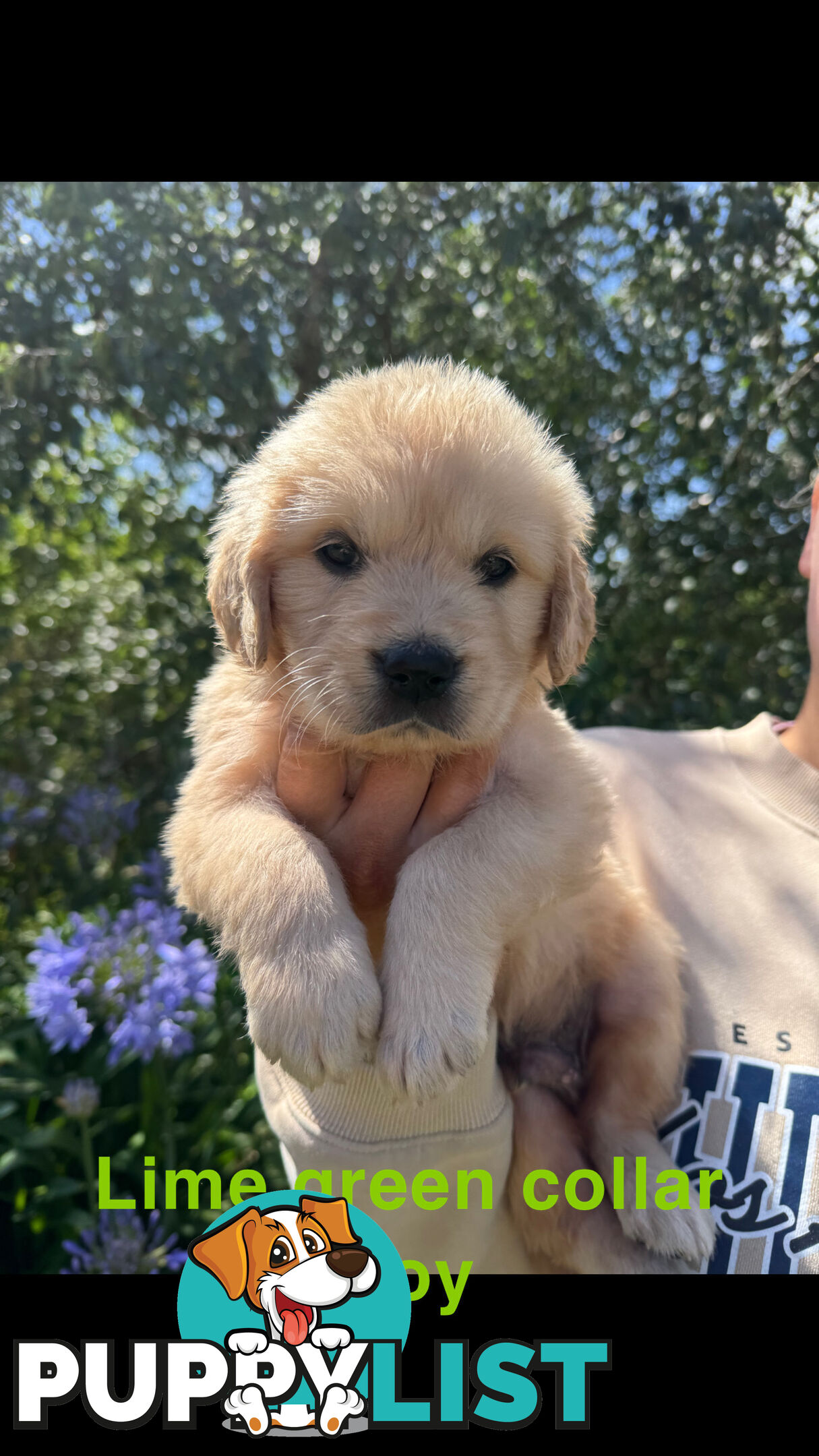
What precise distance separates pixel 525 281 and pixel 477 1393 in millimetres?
3838

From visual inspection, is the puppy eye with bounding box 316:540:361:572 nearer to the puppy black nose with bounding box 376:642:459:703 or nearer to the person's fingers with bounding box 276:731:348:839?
the puppy black nose with bounding box 376:642:459:703

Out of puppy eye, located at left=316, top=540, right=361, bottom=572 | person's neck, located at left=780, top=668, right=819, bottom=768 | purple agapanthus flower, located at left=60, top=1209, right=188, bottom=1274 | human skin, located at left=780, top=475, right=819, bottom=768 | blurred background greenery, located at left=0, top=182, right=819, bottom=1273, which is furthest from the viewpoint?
blurred background greenery, located at left=0, top=182, right=819, bottom=1273

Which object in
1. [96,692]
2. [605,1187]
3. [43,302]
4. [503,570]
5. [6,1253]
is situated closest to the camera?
[503,570]

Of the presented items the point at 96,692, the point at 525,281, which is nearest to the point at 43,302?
the point at 96,692

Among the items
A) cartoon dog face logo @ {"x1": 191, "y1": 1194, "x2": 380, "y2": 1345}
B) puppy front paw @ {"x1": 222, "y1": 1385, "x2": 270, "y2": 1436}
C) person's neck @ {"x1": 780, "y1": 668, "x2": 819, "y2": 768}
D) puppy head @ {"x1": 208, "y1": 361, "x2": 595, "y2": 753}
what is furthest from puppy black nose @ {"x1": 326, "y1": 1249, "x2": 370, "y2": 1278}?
person's neck @ {"x1": 780, "y1": 668, "x2": 819, "y2": 768}

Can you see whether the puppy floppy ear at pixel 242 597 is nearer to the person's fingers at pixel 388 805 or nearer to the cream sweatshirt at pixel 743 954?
the person's fingers at pixel 388 805

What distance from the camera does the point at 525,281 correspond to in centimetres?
380

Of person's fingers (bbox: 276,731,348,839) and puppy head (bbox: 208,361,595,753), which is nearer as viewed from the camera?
puppy head (bbox: 208,361,595,753)

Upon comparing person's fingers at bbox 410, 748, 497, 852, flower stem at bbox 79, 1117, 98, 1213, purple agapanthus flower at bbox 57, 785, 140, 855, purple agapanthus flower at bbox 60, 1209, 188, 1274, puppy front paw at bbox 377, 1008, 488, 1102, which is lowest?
purple agapanthus flower at bbox 60, 1209, 188, 1274

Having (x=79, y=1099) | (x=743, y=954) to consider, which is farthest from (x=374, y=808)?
(x=79, y=1099)

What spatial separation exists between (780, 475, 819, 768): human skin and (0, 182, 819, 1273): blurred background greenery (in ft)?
3.64

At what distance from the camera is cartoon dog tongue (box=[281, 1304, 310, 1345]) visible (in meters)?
1.67

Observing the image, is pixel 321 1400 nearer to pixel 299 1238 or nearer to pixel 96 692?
pixel 299 1238

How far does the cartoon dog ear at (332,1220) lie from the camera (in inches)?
66.4
